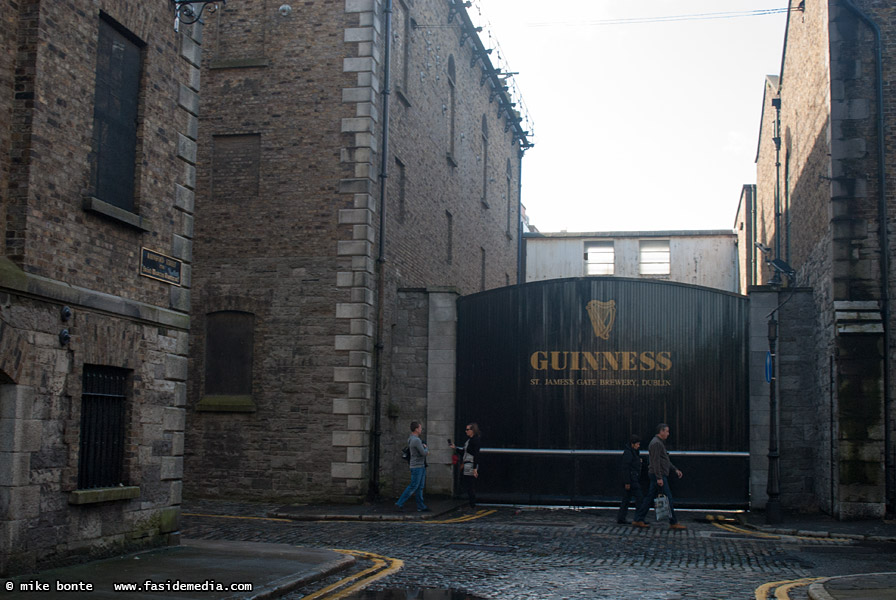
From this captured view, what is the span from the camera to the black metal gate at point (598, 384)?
19281 millimetres

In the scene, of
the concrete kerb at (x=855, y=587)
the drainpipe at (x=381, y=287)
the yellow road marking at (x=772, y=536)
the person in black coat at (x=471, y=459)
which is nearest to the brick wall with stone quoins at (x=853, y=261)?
the yellow road marking at (x=772, y=536)

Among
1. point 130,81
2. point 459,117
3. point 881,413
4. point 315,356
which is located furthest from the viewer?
point 459,117

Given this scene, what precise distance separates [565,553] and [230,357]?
9439 millimetres

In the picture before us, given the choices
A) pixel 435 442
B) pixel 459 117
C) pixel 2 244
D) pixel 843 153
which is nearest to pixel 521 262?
pixel 459 117

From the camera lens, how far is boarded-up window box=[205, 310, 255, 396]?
63.7 ft

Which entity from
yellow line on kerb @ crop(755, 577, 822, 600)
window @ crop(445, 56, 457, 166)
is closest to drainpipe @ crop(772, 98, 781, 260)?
window @ crop(445, 56, 457, 166)

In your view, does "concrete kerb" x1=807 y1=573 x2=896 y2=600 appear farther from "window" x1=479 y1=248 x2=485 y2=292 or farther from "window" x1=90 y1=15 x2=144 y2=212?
"window" x1=479 y1=248 x2=485 y2=292

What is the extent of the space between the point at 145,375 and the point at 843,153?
12.6 metres

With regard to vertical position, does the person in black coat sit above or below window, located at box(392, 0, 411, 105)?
below

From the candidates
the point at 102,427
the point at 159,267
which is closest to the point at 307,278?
the point at 159,267

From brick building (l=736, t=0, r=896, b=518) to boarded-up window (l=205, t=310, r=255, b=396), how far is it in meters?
10.2

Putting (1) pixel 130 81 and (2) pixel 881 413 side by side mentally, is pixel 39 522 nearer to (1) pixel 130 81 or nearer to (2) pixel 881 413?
(1) pixel 130 81

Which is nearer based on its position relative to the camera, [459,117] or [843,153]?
[843,153]

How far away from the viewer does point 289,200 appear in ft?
64.2
